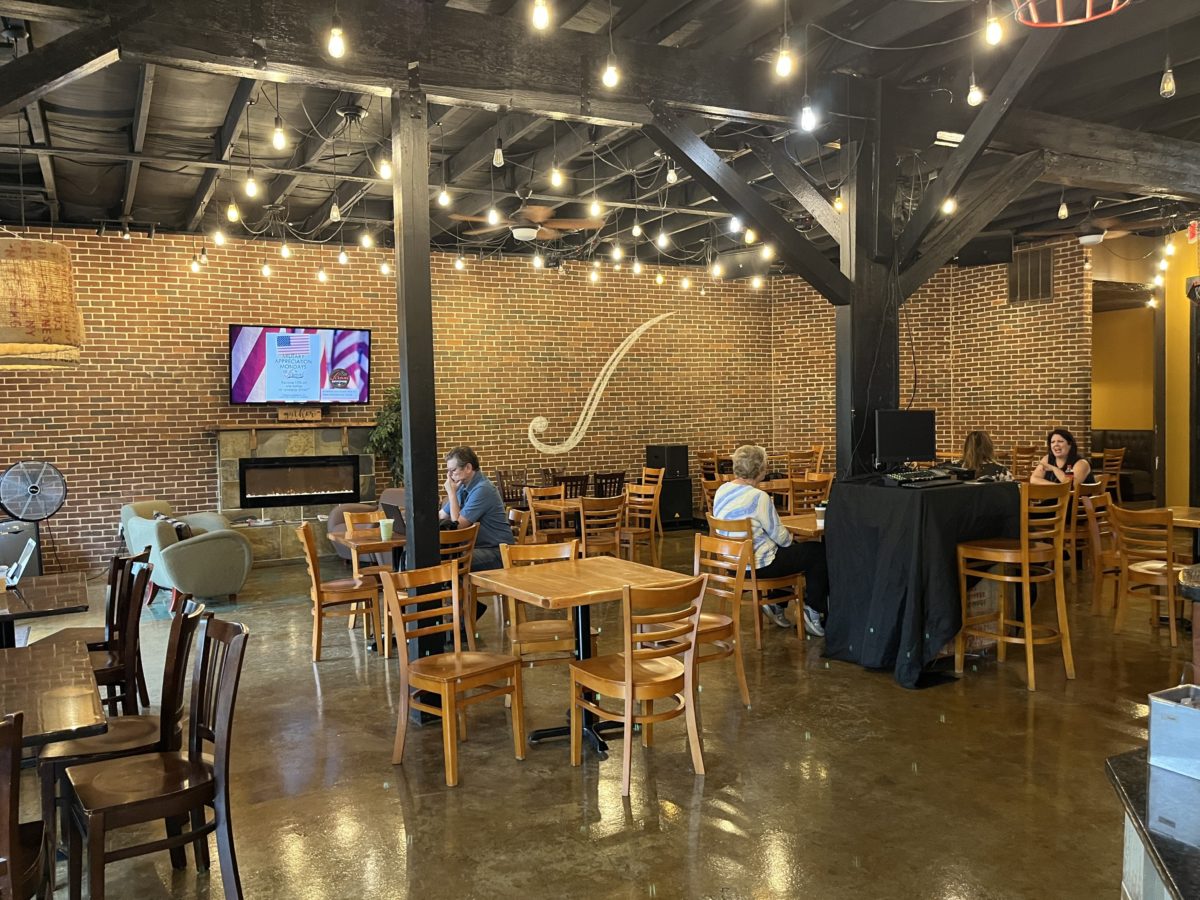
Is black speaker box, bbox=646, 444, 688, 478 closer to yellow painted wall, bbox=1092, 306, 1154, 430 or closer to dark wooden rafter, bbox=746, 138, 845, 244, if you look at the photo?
dark wooden rafter, bbox=746, 138, 845, 244

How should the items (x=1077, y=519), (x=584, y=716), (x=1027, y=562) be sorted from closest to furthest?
(x=584, y=716)
(x=1027, y=562)
(x=1077, y=519)

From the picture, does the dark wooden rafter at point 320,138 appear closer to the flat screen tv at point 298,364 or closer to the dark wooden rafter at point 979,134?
the flat screen tv at point 298,364

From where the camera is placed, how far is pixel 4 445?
8.74 m

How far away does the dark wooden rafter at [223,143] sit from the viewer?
5809 mm

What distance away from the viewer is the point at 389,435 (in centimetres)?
1007

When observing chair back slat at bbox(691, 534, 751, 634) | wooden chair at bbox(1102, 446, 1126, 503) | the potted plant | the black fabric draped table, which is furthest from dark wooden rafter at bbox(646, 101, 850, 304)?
wooden chair at bbox(1102, 446, 1126, 503)

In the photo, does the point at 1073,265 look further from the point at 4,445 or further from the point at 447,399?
the point at 4,445

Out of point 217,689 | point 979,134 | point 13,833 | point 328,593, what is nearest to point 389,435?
point 328,593

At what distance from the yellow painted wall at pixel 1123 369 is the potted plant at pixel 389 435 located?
1068 centimetres

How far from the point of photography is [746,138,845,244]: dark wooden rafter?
6.02m

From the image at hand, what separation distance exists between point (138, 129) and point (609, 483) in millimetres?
5552

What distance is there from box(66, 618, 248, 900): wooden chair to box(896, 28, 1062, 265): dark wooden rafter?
4.68 metres

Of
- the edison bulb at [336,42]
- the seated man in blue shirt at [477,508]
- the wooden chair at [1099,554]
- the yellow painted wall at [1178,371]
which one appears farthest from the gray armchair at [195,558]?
the yellow painted wall at [1178,371]

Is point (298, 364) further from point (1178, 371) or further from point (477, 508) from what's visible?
point (1178, 371)
